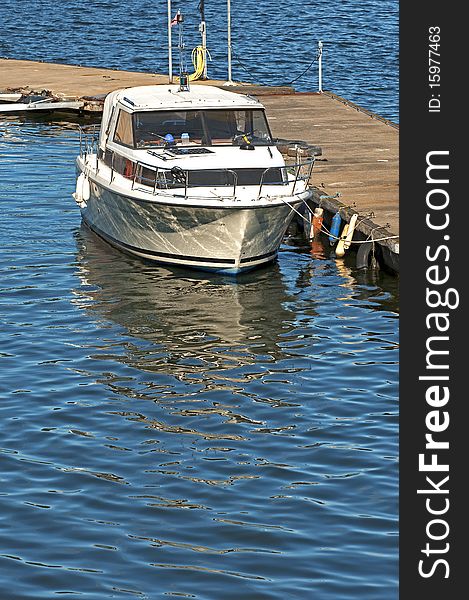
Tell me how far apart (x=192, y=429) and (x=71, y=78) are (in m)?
28.8

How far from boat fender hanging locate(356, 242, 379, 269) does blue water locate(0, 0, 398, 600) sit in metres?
0.24

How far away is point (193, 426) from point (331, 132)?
17290 mm

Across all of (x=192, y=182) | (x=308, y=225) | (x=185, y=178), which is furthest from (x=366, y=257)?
(x=185, y=178)

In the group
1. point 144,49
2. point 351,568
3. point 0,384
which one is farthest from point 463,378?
point 144,49

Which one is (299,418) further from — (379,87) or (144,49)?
(144,49)

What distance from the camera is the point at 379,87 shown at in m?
46.4

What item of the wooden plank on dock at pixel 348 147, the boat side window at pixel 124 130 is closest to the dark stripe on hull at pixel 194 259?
the boat side window at pixel 124 130

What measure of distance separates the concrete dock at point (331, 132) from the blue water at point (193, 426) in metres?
1.00

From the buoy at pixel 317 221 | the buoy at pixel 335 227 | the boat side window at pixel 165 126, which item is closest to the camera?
the boat side window at pixel 165 126

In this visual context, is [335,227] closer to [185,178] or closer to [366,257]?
[366,257]

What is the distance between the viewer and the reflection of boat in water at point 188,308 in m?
19.7

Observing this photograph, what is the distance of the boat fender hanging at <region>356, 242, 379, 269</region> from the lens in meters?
23.8

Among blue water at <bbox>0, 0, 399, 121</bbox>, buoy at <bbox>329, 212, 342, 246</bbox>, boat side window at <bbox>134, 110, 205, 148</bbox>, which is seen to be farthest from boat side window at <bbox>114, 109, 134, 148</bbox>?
blue water at <bbox>0, 0, 399, 121</bbox>

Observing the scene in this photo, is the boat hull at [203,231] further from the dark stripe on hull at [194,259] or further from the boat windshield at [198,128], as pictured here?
the boat windshield at [198,128]
